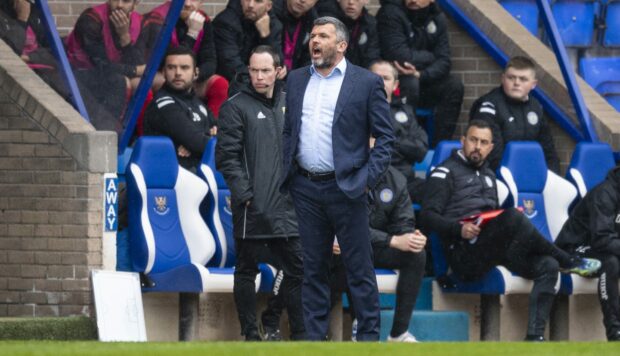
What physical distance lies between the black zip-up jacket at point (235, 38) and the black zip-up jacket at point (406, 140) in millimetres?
1038

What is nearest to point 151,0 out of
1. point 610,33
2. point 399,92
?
point 399,92

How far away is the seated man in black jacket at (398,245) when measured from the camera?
12.0 meters

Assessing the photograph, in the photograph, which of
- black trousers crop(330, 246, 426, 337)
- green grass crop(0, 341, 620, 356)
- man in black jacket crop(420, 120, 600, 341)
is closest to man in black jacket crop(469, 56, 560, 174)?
man in black jacket crop(420, 120, 600, 341)

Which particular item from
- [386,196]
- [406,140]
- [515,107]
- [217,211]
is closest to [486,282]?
[386,196]

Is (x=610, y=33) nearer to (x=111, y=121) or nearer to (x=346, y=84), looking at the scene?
(x=111, y=121)

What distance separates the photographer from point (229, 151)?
10867 mm

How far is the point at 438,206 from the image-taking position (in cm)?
1268

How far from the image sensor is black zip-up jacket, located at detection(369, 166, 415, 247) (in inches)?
480

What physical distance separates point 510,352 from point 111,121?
507 cm

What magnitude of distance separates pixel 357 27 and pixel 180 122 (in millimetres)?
2384

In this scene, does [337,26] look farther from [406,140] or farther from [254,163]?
[406,140]

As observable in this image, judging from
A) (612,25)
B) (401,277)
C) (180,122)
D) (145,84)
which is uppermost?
(612,25)

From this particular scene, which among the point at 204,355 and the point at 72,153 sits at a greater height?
the point at 72,153

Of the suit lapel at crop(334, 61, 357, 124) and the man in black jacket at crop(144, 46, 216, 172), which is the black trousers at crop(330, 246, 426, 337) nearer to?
the man in black jacket at crop(144, 46, 216, 172)
